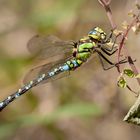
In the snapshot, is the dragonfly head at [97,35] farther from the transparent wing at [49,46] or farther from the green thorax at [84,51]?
the transparent wing at [49,46]

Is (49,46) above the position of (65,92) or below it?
below

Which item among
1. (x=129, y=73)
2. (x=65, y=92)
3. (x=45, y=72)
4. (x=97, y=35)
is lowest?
(x=129, y=73)

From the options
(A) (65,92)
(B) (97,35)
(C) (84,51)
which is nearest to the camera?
(B) (97,35)

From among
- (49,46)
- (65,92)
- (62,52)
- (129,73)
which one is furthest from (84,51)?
(65,92)

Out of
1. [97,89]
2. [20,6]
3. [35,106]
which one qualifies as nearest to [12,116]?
[35,106]

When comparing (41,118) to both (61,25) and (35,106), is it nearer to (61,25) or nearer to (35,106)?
(35,106)

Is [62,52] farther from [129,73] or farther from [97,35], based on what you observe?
[129,73]

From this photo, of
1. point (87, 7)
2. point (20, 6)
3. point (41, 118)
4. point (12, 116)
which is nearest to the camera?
point (41, 118)
